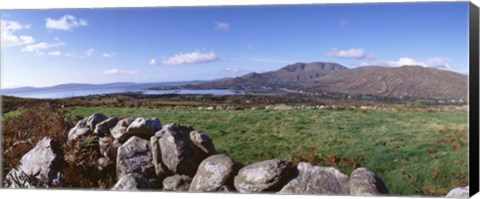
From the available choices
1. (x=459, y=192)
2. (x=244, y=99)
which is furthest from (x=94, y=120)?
(x=459, y=192)

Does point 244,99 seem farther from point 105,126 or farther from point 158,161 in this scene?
point 105,126

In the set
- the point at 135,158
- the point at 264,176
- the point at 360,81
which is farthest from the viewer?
the point at 135,158

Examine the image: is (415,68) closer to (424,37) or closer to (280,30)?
(424,37)

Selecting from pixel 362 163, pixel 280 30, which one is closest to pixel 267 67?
pixel 280 30

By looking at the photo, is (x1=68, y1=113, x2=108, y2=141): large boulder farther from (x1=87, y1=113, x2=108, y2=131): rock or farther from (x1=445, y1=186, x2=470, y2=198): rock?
(x1=445, y1=186, x2=470, y2=198): rock

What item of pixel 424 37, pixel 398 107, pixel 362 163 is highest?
pixel 424 37
